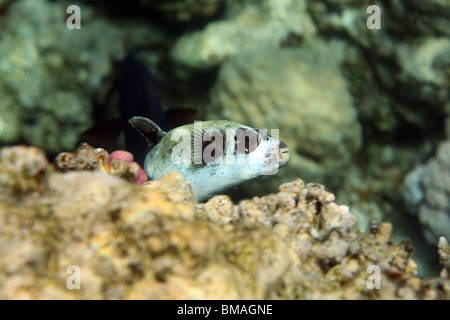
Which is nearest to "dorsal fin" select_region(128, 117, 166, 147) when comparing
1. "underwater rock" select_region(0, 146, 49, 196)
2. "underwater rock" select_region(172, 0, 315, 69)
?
"underwater rock" select_region(0, 146, 49, 196)

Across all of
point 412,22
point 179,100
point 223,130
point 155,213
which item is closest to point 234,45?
point 179,100

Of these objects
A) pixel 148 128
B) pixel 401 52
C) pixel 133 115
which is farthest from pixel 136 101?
pixel 401 52

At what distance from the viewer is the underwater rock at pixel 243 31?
3.43 metres

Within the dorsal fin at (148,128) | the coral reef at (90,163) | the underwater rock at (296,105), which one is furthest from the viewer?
the underwater rock at (296,105)

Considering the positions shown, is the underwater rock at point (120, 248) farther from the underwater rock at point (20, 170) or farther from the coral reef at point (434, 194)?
the coral reef at point (434, 194)

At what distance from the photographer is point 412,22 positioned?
293 centimetres

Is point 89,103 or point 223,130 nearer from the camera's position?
point 223,130

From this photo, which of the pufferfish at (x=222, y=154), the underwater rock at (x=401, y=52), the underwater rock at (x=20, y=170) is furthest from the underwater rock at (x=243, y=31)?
the underwater rock at (x=20, y=170)

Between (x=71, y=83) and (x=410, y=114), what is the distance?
344cm

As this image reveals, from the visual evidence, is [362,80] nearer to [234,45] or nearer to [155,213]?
[234,45]

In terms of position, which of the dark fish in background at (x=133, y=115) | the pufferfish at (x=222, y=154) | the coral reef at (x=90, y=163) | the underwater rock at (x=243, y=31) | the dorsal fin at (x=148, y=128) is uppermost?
the underwater rock at (x=243, y=31)

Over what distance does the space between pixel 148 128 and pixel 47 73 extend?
1.74 m

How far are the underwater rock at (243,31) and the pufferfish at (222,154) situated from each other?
5.74ft

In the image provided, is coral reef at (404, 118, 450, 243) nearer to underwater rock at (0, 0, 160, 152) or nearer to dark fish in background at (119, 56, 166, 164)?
dark fish in background at (119, 56, 166, 164)
